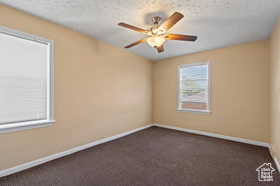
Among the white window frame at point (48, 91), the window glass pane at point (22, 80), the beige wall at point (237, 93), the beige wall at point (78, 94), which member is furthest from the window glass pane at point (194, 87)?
the window glass pane at point (22, 80)

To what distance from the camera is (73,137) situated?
8.51ft

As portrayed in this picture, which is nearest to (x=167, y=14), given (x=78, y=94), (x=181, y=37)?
(x=181, y=37)

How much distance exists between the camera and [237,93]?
126 inches

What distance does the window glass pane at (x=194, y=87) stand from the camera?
147 inches

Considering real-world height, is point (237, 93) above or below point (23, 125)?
above

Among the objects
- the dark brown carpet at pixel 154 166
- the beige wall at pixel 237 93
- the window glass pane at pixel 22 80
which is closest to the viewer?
the dark brown carpet at pixel 154 166

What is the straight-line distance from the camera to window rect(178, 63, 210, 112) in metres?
3.73

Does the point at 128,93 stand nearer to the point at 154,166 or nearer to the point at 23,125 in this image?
the point at 154,166

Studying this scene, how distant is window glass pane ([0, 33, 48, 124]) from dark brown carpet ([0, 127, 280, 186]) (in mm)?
903

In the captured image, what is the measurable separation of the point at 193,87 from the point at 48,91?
370 centimetres

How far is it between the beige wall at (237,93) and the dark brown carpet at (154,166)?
1.52ft

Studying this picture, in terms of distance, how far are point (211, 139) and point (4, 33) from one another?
15.2 feet

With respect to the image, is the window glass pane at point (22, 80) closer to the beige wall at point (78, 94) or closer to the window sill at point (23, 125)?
the window sill at point (23, 125)

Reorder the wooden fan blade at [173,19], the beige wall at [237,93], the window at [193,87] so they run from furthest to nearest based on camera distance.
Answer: the window at [193,87] < the beige wall at [237,93] < the wooden fan blade at [173,19]
